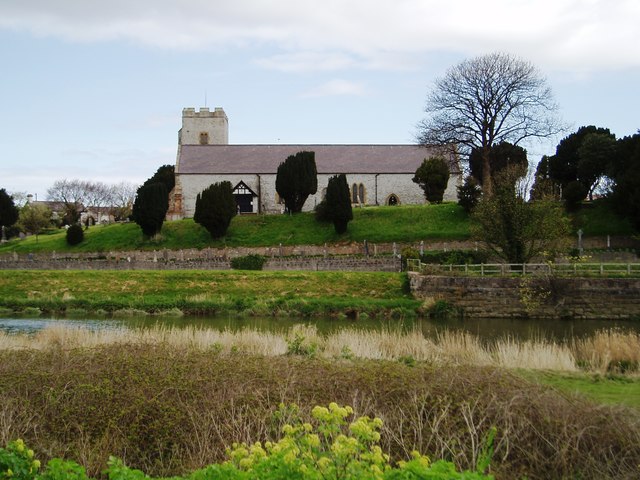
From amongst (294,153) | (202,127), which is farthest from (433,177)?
(202,127)

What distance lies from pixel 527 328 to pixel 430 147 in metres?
22.1

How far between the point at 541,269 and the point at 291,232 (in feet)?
72.0

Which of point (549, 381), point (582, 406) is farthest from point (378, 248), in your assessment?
point (582, 406)

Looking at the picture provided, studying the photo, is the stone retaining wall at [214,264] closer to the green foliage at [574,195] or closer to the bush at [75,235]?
the bush at [75,235]

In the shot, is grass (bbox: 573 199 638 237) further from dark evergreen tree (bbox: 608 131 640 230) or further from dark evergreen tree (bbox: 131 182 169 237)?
dark evergreen tree (bbox: 131 182 169 237)

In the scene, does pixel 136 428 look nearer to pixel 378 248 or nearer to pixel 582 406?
pixel 582 406

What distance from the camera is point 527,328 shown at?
2519 cm

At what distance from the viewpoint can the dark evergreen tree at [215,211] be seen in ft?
159

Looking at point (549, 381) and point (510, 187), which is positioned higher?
point (510, 187)

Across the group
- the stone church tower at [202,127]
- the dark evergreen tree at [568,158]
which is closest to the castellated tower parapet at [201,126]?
the stone church tower at [202,127]

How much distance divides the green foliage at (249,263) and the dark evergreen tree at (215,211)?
990 cm

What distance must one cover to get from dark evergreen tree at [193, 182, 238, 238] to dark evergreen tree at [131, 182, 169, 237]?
8.76 feet

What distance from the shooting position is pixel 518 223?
104ft

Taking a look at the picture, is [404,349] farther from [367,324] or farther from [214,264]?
[214,264]
